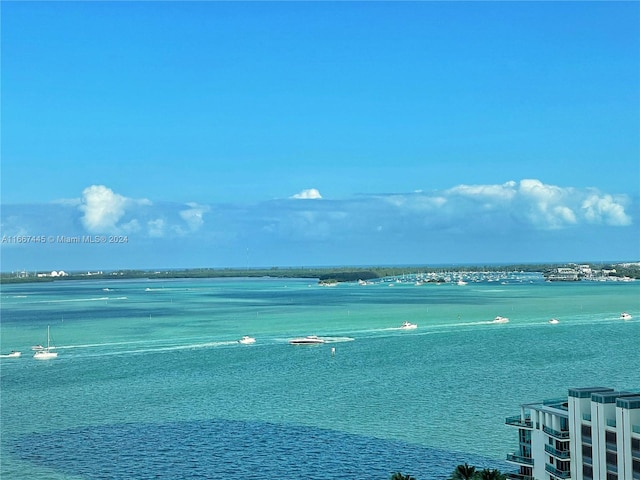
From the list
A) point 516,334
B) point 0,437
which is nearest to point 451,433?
point 0,437

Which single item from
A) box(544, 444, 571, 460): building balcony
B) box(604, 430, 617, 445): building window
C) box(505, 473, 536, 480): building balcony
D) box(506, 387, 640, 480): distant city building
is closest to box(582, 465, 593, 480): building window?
box(506, 387, 640, 480): distant city building

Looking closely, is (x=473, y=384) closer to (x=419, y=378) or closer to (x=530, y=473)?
(x=419, y=378)

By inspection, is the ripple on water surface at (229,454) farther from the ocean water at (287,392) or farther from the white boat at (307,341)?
the white boat at (307,341)

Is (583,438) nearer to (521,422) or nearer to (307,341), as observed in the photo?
(521,422)

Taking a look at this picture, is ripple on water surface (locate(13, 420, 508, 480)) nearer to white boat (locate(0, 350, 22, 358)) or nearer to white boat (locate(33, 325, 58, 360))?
white boat (locate(33, 325, 58, 360))

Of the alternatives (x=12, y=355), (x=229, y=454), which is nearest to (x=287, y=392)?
(x=229, y=454)

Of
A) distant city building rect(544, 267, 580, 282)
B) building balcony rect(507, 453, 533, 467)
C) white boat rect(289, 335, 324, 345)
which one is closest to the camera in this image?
building balcony rect(507, 453, 533, 467)
